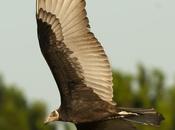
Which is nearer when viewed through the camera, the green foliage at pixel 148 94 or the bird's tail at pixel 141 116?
the bird's tail at pixel 141 116

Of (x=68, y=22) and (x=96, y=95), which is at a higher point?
(x=68, y=22)

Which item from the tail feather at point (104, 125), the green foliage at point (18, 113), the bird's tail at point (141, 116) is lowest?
the green foliage at point (18, 113)

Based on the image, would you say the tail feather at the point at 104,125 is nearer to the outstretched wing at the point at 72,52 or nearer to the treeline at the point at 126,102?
Result: the outstretched wing at the point at 72,52

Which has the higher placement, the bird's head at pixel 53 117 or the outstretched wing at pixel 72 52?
the outstretched wing at pixel 72 52

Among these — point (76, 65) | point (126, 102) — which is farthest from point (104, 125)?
point (126, 102)

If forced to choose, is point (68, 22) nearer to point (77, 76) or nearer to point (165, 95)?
point (77, 76)

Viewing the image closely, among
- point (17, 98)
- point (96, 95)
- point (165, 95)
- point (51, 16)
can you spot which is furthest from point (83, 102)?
point (17, 98)

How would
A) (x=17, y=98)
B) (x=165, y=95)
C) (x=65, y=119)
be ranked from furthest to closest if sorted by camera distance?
(x=17, y=98), (x=165, y=95), (x=65, y=119)

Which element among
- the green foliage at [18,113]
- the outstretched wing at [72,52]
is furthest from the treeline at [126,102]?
the outstretched wing at [72,52]

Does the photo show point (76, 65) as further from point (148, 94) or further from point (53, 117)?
point (148, 94)

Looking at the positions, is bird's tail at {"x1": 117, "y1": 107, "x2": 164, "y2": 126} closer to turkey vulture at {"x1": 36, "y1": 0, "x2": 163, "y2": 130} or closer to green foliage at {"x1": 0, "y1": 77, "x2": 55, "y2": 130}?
turkey vulture at {"x1": 36, "y1": 0, "x2": 163, "y2": 130}

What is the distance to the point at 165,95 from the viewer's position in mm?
35844

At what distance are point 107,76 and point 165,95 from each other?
21.1 metres

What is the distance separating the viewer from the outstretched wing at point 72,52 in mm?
14789
